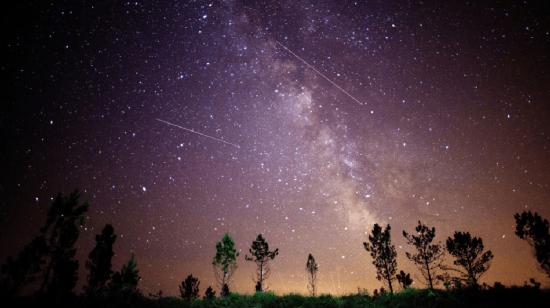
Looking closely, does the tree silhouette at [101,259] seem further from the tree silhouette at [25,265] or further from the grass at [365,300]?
the grass at [365,300]

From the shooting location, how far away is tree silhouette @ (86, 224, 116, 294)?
33.8 metres

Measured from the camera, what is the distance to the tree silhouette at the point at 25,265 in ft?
86.6

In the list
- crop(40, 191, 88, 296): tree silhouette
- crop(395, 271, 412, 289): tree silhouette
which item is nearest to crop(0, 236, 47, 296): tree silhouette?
crop(40, 191, 88, 296): tree silhouette

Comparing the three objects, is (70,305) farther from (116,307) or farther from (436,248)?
(436,248)

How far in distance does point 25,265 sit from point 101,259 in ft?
27.0

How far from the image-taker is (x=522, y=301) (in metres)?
16.3

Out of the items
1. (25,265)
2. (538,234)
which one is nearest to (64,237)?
(25,265)

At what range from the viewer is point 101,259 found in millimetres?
34844

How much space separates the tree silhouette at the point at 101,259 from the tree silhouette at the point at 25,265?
6.77m

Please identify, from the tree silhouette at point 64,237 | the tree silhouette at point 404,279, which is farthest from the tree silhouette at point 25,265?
the tree silhouette at point 404,279

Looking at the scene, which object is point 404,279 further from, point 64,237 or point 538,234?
point 64,237

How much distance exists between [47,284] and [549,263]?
48.7 metres

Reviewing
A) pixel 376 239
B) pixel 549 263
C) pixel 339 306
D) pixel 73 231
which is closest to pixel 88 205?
pixel 73 231

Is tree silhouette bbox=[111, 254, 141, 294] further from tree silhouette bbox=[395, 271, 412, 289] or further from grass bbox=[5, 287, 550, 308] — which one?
tree silhouette bbox=[395, 271, 412, 289]
